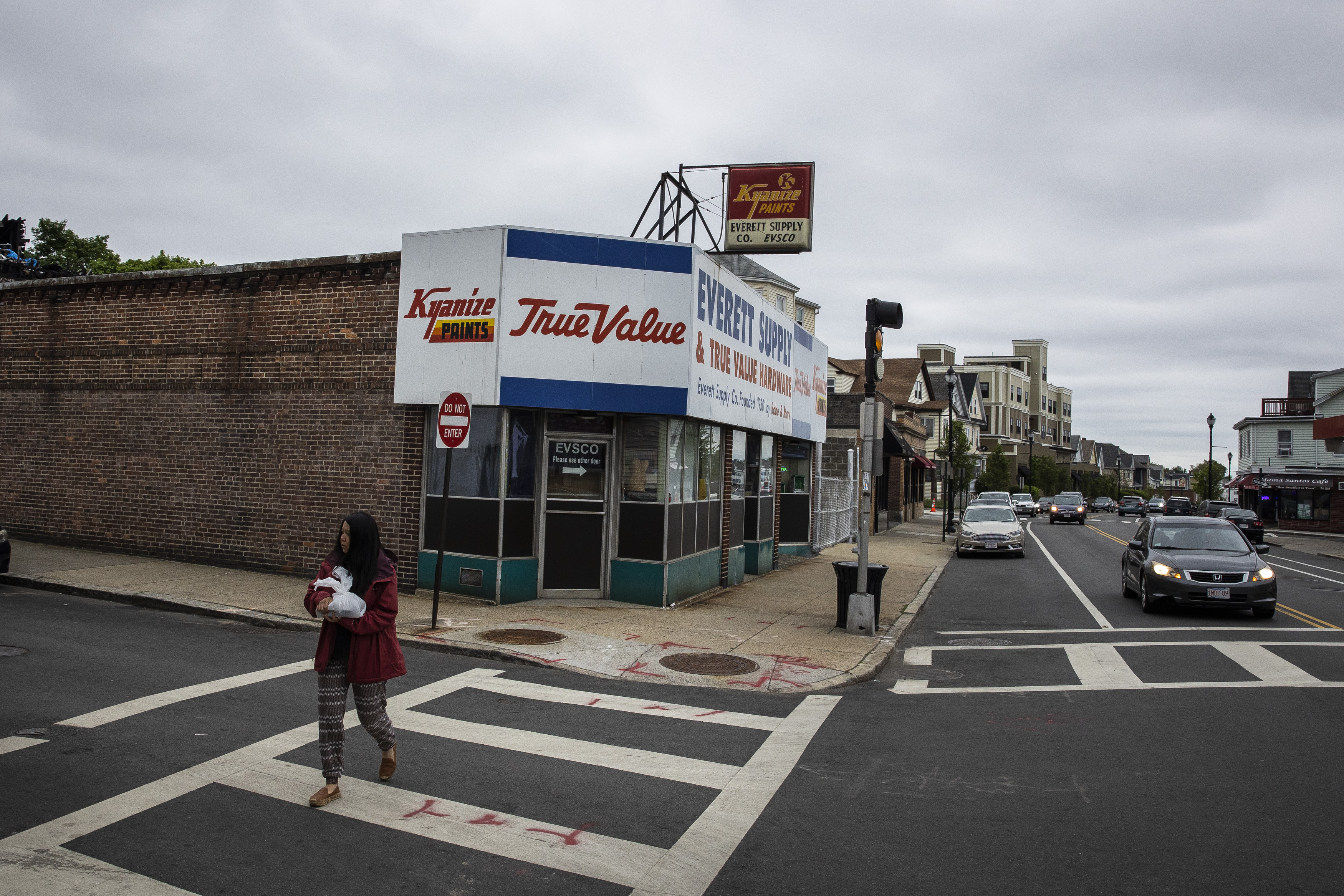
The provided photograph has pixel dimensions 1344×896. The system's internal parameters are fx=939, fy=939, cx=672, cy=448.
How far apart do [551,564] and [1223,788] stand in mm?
8829

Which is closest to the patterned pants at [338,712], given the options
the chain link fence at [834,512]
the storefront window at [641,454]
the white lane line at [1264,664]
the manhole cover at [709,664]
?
the manhole cover at [709,664]

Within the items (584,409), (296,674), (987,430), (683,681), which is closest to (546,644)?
(683,681)

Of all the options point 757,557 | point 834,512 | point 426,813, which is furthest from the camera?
point 834,512

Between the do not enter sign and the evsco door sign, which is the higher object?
the do not enter sign

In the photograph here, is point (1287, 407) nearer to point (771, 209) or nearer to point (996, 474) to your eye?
point (996, 474)

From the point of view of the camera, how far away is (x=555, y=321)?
1234 cm

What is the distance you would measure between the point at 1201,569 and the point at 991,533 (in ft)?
40.2

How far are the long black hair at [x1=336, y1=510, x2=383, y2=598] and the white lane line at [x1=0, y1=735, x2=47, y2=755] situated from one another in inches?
107

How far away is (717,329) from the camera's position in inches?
548

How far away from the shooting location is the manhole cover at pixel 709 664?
31.2 ft

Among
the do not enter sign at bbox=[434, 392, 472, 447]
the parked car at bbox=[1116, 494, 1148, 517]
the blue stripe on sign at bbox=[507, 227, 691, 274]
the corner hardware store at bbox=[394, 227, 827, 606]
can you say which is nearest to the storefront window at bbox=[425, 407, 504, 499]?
the corner hardware store at bbox=[394, 227, 827, 606]

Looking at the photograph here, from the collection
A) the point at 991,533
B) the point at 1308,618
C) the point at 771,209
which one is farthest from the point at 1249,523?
the point at 771,209

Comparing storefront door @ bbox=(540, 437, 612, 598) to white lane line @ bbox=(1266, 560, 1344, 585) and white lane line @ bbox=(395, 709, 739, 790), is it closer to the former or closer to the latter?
white lane line @ bbox=(395, 709, 739, 790)

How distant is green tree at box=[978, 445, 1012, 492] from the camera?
66750 millimetres
